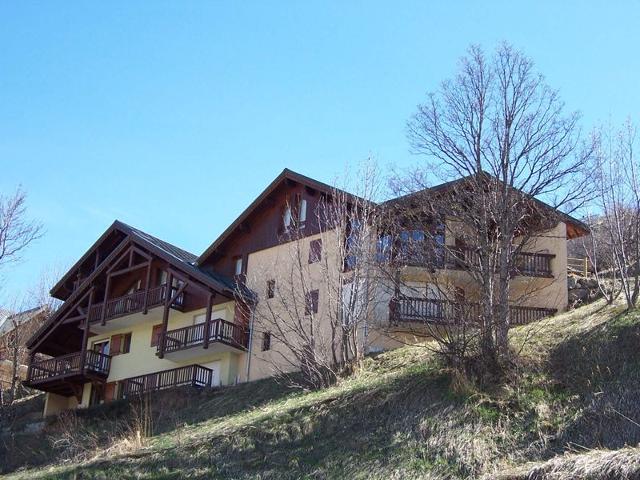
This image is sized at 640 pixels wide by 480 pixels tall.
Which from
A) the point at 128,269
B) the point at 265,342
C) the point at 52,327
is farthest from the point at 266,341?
the point at 52,327

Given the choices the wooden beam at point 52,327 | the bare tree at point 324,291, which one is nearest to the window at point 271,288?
the bare tree at point 324,291

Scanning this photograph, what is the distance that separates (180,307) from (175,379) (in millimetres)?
4136

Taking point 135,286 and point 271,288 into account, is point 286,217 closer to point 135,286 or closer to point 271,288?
point 271,288

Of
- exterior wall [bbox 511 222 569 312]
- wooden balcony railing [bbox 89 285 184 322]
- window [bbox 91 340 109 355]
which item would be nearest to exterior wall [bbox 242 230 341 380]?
wooden balcony railing [bbox 89 285 184 322]

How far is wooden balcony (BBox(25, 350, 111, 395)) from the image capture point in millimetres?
39125

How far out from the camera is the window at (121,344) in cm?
4022

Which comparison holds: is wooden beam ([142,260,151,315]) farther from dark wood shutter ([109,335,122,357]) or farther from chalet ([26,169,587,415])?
dark wood shutter ([109,335,122,357])

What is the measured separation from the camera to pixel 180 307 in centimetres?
3781

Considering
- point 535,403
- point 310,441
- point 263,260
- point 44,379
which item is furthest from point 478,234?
point 44,379

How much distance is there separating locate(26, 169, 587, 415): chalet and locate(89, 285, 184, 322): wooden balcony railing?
2.0 inches

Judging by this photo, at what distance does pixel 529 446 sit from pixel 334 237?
15.3 metres

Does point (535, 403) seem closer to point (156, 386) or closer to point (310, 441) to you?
point (310, 441)

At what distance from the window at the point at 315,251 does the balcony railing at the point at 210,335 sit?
408 centimetres

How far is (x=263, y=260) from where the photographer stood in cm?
3691
